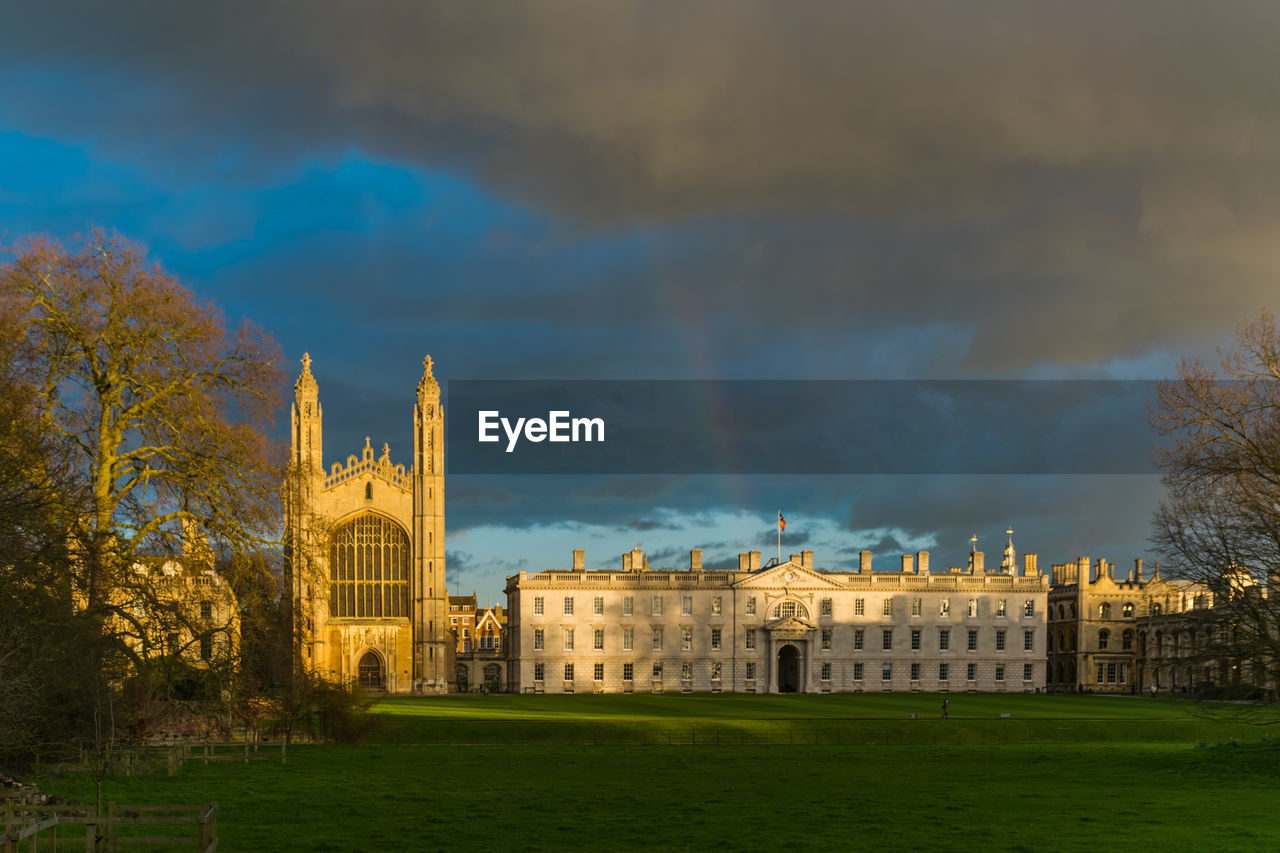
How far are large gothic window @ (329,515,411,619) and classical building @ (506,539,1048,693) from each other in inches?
354

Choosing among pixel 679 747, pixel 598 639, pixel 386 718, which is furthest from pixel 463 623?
pixel 679 747

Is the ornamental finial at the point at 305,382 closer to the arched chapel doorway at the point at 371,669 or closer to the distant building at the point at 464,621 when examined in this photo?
the arched chapel doorway at the point at 371,669

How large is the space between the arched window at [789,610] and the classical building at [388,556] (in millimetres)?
23353

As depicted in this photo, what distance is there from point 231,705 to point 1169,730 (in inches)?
1561

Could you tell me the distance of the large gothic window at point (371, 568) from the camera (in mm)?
92000

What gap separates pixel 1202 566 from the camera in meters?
32.2

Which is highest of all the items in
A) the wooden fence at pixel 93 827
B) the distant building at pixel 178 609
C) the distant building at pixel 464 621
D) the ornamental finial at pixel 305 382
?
the ornamental finial at pixel 305 382

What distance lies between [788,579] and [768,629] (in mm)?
4012

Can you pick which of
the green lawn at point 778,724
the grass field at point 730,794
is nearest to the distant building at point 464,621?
the green lawn at point 778,724

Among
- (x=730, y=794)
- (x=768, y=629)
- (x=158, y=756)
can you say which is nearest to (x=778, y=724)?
(x=730, y=794)

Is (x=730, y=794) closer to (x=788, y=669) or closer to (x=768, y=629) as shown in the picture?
(x=768, y=629)

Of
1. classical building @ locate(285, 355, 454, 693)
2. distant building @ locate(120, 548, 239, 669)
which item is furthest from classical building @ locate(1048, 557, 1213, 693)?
distant building @ locate(120, 548, 239, 669)

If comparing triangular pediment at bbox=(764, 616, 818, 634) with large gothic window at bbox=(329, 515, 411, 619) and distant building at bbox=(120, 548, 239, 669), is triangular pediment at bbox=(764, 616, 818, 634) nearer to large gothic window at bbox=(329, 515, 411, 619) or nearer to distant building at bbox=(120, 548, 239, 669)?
large gothic window at bbox=(329, 515, 411, 619)

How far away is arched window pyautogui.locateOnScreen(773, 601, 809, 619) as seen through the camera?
323 ft
